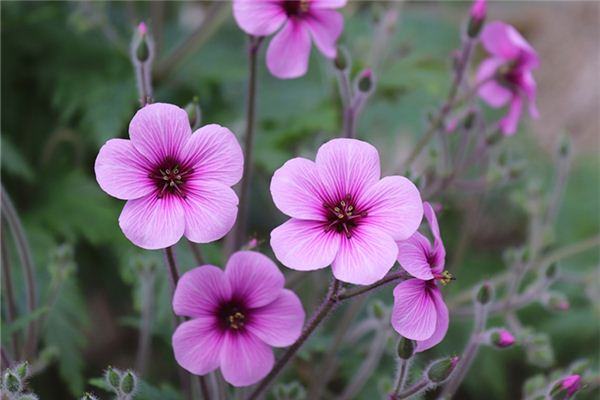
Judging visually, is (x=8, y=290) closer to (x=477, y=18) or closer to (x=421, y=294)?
(x=421, y=294)

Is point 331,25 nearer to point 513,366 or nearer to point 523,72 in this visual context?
point 523,72

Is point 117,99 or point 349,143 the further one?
point 117,99

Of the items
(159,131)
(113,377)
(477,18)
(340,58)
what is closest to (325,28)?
(340,58)

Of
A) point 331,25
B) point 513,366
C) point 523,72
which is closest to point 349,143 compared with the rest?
point 331,25

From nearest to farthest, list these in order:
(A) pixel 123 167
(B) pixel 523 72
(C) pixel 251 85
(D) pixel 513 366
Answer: (A) pixel 123 167
(C) pixel 251 85
(B) pixel 523 72
(D) pixel 513 366

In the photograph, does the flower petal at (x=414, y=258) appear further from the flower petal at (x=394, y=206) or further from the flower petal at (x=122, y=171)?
the flower petal at (x=122, y=171)
